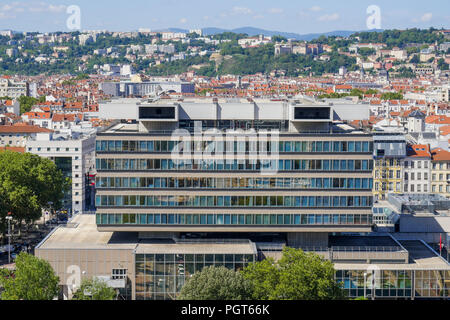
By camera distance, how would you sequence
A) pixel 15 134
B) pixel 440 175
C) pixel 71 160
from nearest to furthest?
1. pixel 71 160
2. pixel 440 175
3. pixel 15 134

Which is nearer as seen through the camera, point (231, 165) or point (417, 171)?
point (231, 165)

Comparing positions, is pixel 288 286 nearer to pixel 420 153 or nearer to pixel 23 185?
pixel 23 185

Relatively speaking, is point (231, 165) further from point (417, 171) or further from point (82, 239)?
point (417, 171)

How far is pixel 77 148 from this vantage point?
182ft

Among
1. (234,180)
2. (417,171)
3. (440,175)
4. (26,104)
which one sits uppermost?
(26,104)

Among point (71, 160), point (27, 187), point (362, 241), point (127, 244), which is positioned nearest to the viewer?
point (127, 244)

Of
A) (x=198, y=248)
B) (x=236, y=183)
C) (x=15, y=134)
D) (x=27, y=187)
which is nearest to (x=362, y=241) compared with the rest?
(x=236, y=183)

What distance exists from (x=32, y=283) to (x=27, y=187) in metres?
18.7

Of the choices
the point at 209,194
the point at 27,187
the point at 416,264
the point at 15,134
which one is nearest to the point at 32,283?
the point at 209,194

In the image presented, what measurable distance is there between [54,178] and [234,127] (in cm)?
1920

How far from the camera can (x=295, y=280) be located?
86.0ft

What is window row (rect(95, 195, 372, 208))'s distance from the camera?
3234cm

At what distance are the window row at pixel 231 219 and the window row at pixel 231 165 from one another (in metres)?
1.97

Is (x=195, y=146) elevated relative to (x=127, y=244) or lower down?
elevated
